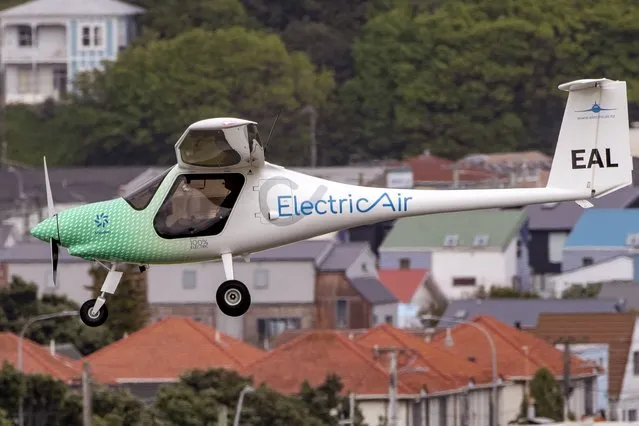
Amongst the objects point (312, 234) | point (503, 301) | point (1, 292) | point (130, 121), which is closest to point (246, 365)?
point (1, 292)

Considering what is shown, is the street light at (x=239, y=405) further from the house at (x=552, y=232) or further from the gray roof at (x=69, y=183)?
the gray roof at (x=69, y=183)

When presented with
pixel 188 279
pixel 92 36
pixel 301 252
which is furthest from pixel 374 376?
pixel 92 36

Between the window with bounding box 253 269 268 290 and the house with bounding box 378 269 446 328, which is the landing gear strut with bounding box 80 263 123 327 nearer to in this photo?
the window with bounding box 253 269 268 290

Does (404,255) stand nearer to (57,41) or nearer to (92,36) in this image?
(57,41)

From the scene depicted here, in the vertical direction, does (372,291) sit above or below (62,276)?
below

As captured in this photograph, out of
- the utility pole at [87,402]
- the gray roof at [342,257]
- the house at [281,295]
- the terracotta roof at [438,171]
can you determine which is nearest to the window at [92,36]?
the terracotta roof at [438,171]

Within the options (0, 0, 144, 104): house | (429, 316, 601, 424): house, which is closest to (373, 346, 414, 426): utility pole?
(429, 316, 601, 424): house
